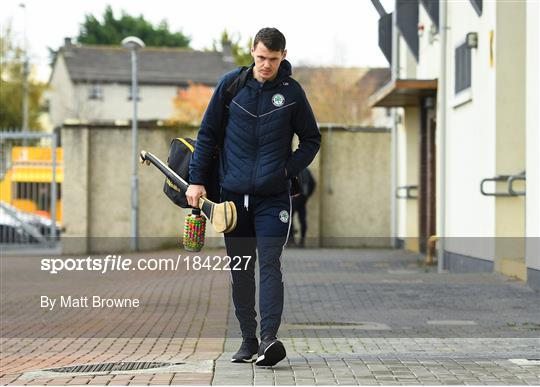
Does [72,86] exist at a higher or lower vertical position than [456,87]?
higher

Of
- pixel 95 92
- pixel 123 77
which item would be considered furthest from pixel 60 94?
pixel 123 77

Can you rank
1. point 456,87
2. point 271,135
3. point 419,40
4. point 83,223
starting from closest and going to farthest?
point 271,135, point 456,87, point 419,40, point 83,223

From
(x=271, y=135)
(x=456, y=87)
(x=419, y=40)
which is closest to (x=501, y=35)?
(x=456, y=87)

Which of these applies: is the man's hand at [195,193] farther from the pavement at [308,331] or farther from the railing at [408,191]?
the railing at [408,191]

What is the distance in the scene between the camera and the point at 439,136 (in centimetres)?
1841

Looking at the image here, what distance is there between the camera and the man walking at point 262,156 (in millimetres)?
7320

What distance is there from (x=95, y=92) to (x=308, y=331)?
77144 millimetres

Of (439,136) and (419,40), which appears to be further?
(419,40)

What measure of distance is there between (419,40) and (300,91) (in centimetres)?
1494

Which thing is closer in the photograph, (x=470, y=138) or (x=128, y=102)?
(x=470, y=138)

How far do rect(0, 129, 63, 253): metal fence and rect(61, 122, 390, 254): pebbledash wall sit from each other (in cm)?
130

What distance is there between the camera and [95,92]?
283 ft

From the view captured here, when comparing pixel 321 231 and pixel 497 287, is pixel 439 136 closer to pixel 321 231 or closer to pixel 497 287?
pixel 497 287

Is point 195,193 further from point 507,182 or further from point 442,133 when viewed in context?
point 442,133
